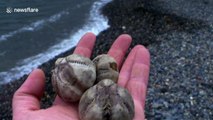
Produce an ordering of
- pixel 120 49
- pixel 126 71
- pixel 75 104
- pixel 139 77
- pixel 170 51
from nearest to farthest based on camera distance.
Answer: pixel 75 104 → pixel 139 77 → pixel 126 71 → pixel 120 49 → pixel 170 51

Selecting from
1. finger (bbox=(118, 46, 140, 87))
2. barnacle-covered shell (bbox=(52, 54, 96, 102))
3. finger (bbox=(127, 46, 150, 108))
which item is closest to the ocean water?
finger (bbox=(118, 46, 140, 87))

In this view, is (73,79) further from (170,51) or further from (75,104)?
(170,51)

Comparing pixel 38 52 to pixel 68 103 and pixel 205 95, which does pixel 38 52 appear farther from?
pixel 68 103

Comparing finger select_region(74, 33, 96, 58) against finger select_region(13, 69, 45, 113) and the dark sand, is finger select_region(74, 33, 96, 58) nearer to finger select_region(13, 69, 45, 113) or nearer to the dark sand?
finger select_region(13, 69, 45, 113)

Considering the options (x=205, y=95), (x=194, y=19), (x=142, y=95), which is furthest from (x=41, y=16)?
(x=142, y=95)

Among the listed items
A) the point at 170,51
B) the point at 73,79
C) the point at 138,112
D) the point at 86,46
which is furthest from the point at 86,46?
the point at 170,51

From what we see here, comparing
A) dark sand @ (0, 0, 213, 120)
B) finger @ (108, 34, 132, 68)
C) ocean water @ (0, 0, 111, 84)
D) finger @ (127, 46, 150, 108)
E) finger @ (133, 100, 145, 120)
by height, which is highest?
finger @ (108, 34, 132, 68)
